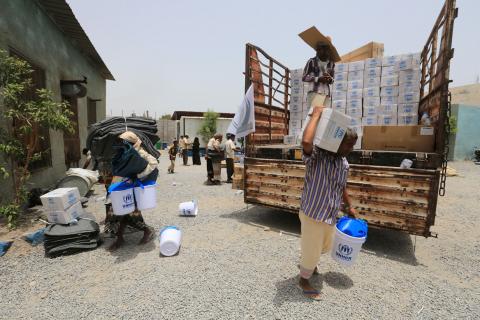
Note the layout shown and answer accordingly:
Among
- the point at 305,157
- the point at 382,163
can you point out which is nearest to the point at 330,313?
the point at 305,157

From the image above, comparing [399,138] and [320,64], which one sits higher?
[320,64]

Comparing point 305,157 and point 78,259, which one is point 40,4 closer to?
point 78,259

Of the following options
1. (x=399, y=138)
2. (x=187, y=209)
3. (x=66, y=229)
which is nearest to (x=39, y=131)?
(x=66, y=229)

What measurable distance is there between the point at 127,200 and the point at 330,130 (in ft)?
8.82

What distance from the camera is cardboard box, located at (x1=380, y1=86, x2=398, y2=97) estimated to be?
527cm

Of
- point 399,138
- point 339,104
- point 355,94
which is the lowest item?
point 399,138

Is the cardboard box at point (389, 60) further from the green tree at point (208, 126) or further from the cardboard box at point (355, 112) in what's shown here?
the green tree at point (208, 126)

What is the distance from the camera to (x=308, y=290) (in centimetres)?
269

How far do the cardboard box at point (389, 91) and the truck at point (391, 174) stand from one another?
496 millimetres

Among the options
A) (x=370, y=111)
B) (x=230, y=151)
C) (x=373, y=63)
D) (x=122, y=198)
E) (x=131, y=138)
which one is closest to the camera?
(x=122, y=198)

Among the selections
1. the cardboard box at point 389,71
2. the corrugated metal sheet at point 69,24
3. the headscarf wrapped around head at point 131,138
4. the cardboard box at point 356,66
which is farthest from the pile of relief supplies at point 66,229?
the cardboard box at point 389,71

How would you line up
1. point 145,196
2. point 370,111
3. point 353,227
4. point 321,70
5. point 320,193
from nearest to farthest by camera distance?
1. point 320,193
2. point 353,227
3. point 145,196
4. point 321,70
5. point 370,111

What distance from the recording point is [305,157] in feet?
8.18

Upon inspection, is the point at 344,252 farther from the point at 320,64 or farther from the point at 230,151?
the point at 230,151
